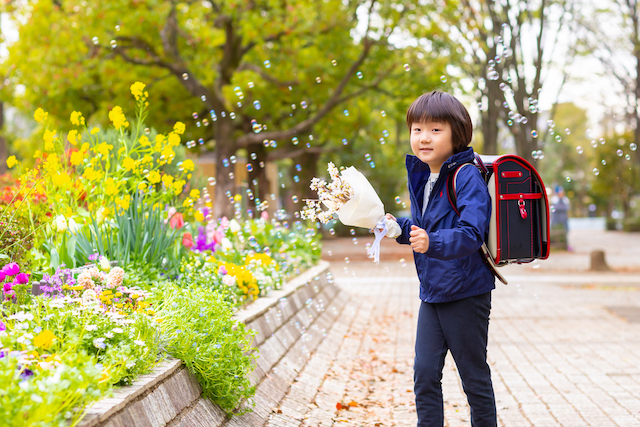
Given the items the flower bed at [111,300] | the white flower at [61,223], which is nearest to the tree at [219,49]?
the flower bed at [111,300]

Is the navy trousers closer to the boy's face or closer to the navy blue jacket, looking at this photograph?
the navy blue jacket

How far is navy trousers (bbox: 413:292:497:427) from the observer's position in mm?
3219

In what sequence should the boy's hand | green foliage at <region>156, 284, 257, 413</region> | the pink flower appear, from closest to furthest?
1. the boy's hand
2. green foliage at <region>156, 284, 257, 413</region>
3. the pink flower

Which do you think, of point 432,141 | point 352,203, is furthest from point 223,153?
point 352,203

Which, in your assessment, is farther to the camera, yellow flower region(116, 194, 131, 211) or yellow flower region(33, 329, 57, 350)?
yellow flower region(116, 194, 131, 211)

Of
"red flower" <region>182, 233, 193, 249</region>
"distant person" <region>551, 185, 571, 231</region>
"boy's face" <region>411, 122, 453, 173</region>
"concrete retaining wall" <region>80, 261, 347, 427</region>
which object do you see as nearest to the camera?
"concrete retaining wall" <region>80, 261, 347, 427</region>

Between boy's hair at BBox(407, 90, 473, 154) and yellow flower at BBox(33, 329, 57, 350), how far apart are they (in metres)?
1.89

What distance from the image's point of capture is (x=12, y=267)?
3.74 metres

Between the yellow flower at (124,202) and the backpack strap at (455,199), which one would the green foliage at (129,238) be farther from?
the backpack strap at (455,199)

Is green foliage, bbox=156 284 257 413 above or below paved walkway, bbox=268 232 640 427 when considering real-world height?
above

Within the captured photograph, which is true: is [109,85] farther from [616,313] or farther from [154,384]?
[154,384]

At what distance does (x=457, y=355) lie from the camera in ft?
10.7

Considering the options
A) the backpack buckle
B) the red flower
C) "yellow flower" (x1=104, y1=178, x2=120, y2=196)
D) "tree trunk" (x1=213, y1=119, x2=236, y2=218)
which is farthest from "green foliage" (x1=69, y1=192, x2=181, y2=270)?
"tree trunk" (x1=213, y1=119, x2=236, y2=218)

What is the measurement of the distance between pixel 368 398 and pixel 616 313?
552 centimetres
